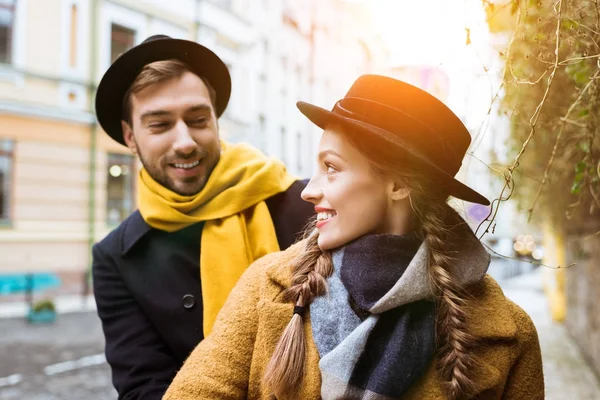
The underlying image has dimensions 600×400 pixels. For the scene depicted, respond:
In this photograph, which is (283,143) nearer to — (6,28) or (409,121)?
(6,28)

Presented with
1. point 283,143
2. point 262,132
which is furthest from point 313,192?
point 283,143

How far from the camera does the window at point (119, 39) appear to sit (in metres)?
13.3

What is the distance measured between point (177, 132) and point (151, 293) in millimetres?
581

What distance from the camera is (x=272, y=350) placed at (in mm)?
1593

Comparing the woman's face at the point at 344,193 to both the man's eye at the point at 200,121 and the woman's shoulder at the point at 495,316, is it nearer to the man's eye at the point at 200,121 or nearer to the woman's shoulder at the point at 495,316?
the woman's shoulder at the point at 495,316

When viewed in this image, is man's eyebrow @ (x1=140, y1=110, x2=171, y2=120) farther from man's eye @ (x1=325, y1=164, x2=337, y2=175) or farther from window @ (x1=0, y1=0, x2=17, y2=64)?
window @ (x1=0, y1=0, x2=17, y2=64)

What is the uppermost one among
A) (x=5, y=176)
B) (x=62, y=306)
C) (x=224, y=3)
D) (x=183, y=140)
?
(x=224, y=3)

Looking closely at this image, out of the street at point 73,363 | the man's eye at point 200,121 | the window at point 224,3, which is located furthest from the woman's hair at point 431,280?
the window at point 224,3

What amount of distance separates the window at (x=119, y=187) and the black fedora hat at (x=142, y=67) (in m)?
11.4

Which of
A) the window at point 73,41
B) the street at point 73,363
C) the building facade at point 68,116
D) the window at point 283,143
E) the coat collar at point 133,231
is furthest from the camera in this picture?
the window at point 283,143

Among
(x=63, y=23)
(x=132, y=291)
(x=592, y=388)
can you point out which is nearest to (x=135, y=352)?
(x=132, y=291)

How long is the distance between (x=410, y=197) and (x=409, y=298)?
27 cm

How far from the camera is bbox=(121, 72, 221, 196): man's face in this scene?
2072 mm

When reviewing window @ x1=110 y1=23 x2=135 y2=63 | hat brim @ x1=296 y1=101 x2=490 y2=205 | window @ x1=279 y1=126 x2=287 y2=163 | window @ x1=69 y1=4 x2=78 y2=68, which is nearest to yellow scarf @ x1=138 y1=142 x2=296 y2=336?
hat brim @ x1=296 y1=101 x2=490 y2=205
